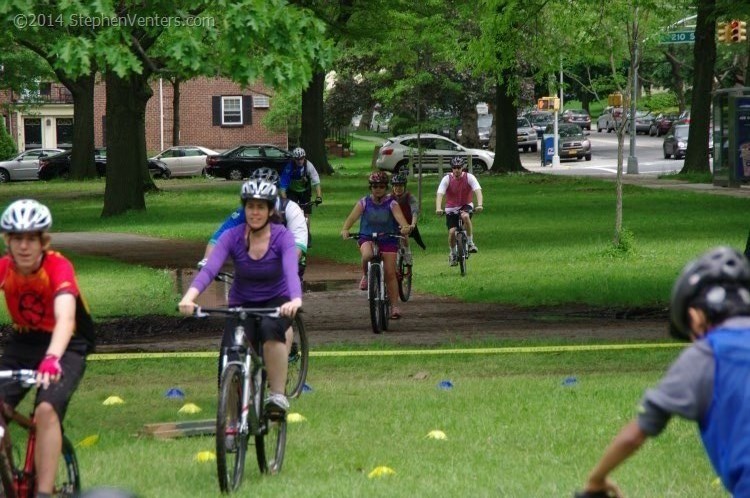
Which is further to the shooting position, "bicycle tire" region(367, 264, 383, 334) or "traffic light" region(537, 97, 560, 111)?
"traffic light" region(537, 97, 560, 111)

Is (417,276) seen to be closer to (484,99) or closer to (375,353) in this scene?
(375,353)

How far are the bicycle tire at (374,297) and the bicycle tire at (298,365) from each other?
11.8ft

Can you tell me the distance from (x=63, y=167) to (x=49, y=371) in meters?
55.9

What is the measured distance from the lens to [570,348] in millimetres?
14164

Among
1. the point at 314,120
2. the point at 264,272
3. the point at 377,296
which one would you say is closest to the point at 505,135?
the point at 314,120

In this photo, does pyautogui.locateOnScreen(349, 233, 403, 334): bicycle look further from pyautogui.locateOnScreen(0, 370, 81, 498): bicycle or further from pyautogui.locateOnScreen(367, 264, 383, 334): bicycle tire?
pyautogui.locateOnScreen(0, 370, 81, 498): bicycle

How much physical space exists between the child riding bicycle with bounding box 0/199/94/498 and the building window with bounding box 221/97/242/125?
2822 inches

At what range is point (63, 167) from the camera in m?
60.8

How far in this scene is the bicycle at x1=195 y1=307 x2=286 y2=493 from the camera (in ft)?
25.0

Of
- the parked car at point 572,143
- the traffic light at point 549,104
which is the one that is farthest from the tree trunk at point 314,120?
the parked car at point 572,143

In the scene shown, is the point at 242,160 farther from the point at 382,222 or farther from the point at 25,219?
the point at 25,219

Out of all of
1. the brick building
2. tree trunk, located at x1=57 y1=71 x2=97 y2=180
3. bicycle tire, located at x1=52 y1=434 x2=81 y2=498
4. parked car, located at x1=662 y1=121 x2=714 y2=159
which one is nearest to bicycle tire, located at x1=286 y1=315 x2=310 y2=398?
bicycle tire, located at x1=52 y1=434 x2=81 y2=498

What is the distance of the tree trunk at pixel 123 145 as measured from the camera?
33938 millimetres

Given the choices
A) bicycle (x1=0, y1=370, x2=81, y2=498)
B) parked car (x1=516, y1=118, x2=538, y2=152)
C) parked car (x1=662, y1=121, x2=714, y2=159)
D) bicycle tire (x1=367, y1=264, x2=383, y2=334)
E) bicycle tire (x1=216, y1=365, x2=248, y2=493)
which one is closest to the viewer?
bicycle (x1=0, y1=370, x2=81, y2=498)
